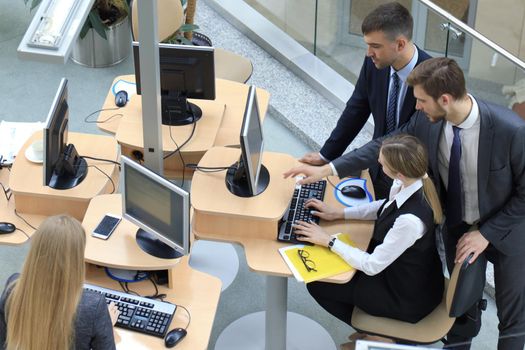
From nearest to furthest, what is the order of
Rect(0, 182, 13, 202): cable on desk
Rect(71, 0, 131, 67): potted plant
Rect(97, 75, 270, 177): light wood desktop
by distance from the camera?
Rect(0, 182, 13, 202): cable on desk < Rect(97, 75, 270, 177): light wood desktop < Rect(71, 0, 131, 67): potted plant

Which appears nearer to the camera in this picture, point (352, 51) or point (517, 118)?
point (517, 118)

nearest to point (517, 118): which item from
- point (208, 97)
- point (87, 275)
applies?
point (208, 97)

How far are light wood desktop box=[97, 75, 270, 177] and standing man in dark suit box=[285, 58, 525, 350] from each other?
23.9 inches

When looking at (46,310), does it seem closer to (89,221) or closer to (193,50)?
(89,221)

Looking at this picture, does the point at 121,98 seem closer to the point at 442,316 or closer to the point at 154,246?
the point at 154,246

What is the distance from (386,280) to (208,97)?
4.43ft

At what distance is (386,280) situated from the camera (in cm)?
396

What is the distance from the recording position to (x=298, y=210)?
13.5ft

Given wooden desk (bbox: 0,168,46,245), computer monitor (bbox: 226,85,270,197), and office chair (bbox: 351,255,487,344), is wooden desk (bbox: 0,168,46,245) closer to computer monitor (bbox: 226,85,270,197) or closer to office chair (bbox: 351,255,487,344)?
computer monitor (bbox: 226,85,270,197)

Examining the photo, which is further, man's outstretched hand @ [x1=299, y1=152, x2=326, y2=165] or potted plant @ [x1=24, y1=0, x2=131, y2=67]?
potted plant @ [x1=24, y1=0, x2=131, y2=67]

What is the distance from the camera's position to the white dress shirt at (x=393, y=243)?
3721 millimetres

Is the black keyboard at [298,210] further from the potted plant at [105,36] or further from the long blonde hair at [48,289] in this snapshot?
the potted plant at [105,36]

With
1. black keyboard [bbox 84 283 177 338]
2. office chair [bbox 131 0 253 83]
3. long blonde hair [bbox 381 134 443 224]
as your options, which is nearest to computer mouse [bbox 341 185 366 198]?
long blonde hair [bbox 381 134 443 224]

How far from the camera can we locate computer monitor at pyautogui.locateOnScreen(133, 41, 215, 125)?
4.46 m
